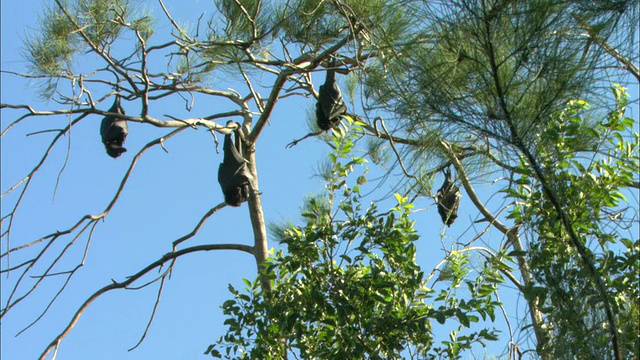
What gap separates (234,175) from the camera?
22.1ft

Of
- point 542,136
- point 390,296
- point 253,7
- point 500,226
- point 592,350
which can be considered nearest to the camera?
point 592,350

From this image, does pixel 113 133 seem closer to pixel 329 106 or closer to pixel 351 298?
pixel 329 106

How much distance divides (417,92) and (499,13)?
381mm

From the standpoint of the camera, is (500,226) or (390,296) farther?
(500,226)

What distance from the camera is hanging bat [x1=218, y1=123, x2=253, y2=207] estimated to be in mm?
6695

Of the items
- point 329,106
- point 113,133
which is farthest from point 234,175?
point 113,133

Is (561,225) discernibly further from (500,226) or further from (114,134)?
(114,134)

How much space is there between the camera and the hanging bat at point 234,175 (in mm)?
6695

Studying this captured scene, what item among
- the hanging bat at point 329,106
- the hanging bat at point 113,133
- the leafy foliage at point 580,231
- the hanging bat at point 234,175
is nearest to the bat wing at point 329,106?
the hanging bat at point 329,106

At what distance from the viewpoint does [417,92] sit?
3.45 m

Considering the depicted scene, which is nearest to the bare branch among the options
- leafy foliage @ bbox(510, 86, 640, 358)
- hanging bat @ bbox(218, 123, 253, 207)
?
hanging bat @ bbox(218, 123, 253, 207)

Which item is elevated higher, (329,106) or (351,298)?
(329,106)

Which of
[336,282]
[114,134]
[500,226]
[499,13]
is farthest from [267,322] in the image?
[114,134]

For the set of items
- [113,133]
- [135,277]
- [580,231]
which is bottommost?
[580,231]
